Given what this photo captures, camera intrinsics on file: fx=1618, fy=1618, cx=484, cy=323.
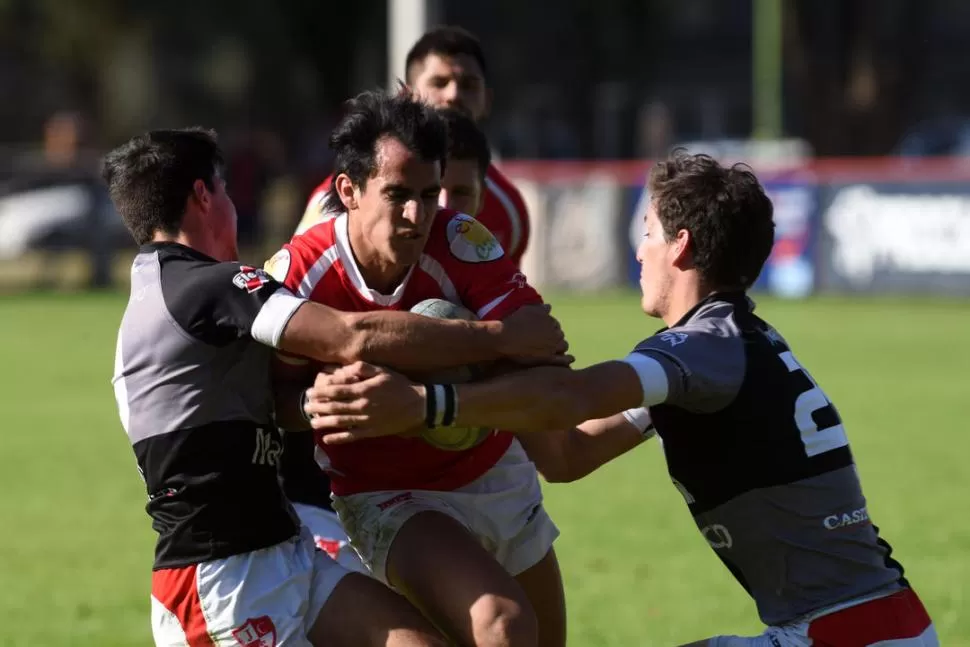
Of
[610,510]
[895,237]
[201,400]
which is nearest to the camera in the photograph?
[201,400]

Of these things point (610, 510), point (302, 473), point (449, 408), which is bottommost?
point (610, 510)

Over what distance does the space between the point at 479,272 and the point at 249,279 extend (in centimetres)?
78

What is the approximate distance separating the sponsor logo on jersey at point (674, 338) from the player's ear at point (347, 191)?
1.07 meters

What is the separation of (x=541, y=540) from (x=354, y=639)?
1.06 metres

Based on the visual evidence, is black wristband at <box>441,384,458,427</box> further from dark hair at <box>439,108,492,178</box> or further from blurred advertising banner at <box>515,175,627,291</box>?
blurred advertising banner at <box>515,175,627,291</box>

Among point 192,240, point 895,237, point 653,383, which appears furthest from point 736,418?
point 895,237

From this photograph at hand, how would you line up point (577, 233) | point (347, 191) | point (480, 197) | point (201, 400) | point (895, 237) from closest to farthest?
point (201, 400), point (347, 191), point (480, 197), point (895, 237), point (577, 233)

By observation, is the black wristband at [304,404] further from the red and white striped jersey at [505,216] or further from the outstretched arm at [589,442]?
the red and white striped jersey at [505,216]

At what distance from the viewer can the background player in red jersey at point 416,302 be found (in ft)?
15.5

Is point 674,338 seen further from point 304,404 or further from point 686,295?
point 304,404

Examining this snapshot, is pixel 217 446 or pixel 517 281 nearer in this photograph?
pixel 217 446

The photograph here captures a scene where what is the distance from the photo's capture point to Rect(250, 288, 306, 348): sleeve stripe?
4534 mm

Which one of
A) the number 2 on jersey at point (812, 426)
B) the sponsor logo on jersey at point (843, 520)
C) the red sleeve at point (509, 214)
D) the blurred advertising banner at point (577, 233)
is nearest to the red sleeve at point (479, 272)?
the number 2 on jersey at point (812, 426)

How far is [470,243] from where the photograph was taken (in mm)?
5086
